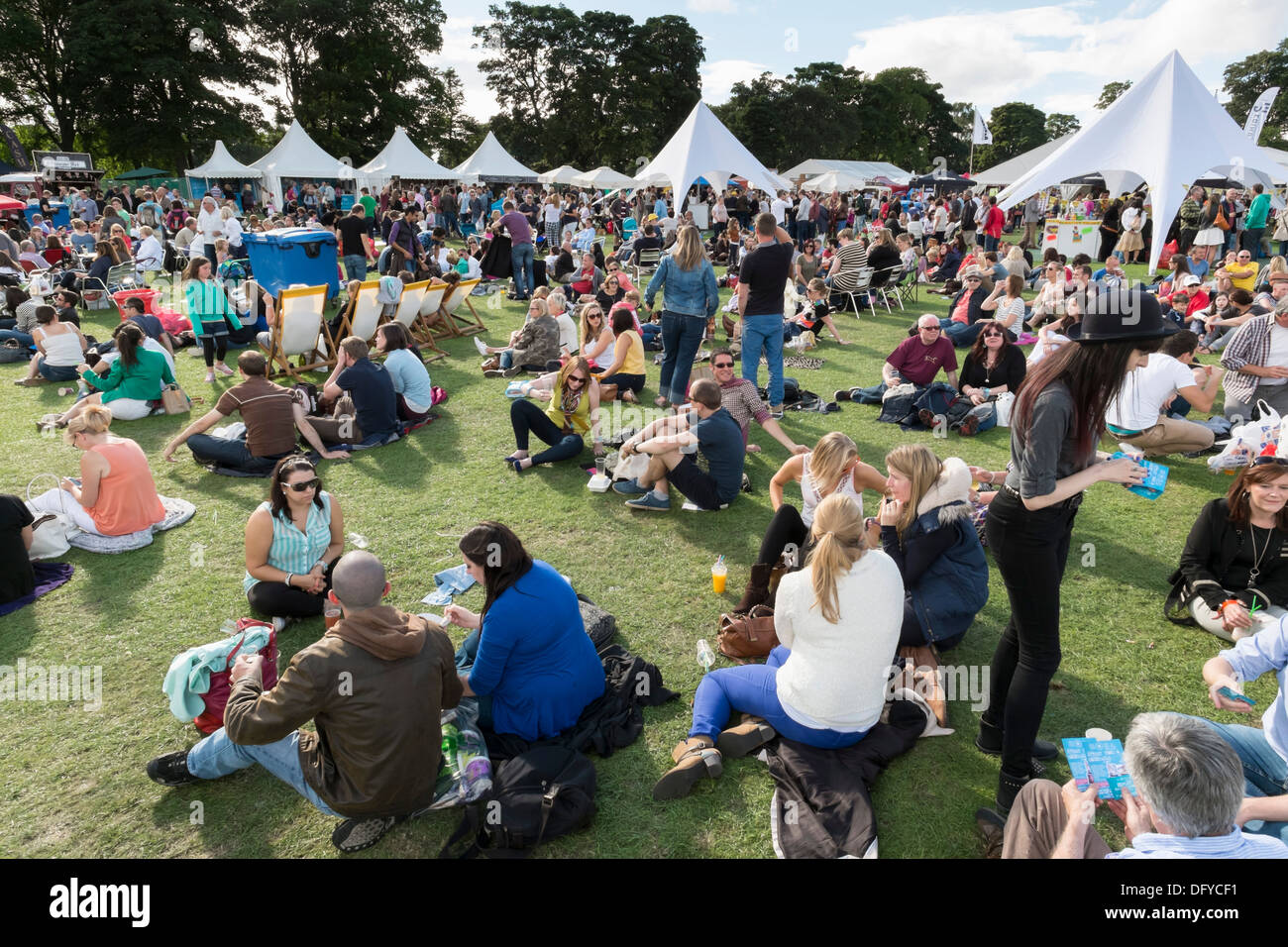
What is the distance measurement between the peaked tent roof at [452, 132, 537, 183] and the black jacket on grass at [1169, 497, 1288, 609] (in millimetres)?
30171

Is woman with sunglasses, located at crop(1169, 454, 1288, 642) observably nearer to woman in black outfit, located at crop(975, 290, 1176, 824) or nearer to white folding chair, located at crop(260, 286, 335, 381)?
woman in black outfit, located at crop(975, 290, 1176, 824)

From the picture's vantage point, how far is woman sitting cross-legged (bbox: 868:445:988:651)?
161 inches

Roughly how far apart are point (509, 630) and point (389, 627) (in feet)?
2.11

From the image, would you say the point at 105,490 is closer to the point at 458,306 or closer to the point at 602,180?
the point at 458,306

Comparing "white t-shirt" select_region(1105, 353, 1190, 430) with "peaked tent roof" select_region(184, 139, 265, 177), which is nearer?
"white t-shirt" select_region(1105, 353, 1190, 430)

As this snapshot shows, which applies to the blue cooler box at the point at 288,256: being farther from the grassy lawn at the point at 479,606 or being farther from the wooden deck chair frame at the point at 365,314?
the grassy lawn at the point at 479,606

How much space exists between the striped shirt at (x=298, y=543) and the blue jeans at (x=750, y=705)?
104 inches

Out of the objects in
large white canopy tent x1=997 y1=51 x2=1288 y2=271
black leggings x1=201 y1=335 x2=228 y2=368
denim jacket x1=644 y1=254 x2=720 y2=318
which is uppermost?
large white canopy tent x1=997 y1=51 x2=1288 y2=271

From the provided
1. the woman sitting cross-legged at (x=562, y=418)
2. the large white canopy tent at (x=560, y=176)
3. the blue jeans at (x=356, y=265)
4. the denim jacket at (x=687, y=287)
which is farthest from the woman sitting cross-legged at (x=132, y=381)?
the large white canopy tent at (x=560, y=176)

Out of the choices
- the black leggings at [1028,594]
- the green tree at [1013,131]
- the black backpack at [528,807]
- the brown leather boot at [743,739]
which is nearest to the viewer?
the black leggings at [1028,594]

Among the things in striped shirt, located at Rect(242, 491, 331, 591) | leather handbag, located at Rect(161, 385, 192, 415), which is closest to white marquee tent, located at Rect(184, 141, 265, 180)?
leather handbag, located at Rect(161, 385, 192, 415)

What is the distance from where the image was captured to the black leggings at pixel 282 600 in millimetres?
4707

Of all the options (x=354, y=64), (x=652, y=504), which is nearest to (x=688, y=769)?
(x=652, y=504)

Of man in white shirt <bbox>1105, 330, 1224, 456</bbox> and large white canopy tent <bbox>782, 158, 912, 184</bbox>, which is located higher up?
large white canopy tent <bbox>782, 158, 912, 184</bbox>
